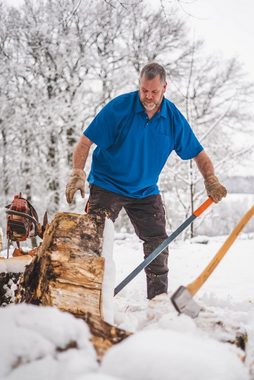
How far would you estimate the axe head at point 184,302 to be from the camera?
144 centimetres

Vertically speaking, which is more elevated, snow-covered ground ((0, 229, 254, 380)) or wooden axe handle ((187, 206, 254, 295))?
wooden axe handle ((187, 206, 254, 295))

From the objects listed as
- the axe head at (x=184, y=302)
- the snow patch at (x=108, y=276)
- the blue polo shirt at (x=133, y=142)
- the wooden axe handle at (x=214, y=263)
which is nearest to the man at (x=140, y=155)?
the blue polo shirt at (x=133, y=142)

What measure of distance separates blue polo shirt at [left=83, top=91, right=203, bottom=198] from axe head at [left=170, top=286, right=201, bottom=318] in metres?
1.43

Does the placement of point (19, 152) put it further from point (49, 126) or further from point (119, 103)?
point (119, 103)

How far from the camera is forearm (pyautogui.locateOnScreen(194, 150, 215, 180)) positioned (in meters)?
2.90

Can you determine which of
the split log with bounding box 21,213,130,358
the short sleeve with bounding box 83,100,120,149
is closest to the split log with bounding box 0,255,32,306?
the split log with bounding box 21,213,130,358

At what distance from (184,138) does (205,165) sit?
315 mm

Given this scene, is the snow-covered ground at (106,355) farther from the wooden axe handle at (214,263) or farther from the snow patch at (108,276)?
the snow patch at (108,276)

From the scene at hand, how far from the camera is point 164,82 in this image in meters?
2.70

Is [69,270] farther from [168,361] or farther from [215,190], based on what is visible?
[215,190]

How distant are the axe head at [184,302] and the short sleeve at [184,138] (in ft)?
5.40

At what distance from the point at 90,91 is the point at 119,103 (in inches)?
394

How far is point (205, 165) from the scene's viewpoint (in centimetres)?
293

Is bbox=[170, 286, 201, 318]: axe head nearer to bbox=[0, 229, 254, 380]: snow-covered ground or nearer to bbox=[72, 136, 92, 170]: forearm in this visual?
bbox=[0, 229, 254, 380]: snow-covered ground
